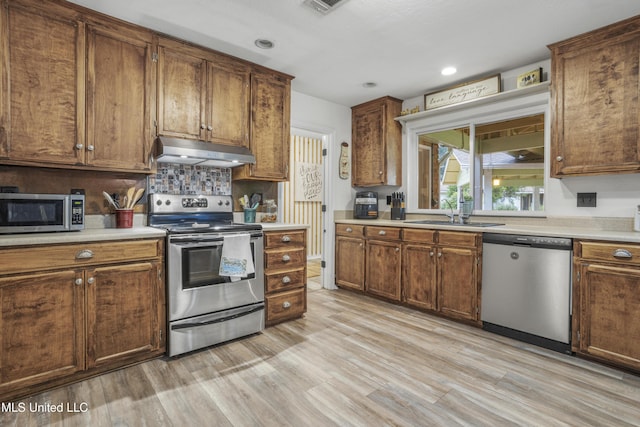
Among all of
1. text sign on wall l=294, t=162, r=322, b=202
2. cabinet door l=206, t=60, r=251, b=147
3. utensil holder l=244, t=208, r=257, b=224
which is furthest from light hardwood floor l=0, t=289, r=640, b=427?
text sign on wall l=294, t=162, r=322, b=202

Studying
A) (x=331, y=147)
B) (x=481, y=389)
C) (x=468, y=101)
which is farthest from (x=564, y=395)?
(x=331, y=147)

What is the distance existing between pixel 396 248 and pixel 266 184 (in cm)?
159

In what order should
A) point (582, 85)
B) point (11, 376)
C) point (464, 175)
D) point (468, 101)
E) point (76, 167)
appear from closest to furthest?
point (11, 376)
point (76, 167)
point (582, 85)
point (468, 101)
point (464, 175)

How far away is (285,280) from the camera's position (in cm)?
A: 302

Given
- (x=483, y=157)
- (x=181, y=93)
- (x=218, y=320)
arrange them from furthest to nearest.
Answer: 1. (x=483, y=157)
2. (x=181, y=93)
3. (x=218, y=320)

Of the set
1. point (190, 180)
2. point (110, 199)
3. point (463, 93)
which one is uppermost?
point (463, 93)

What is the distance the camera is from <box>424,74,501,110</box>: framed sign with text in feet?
10.7

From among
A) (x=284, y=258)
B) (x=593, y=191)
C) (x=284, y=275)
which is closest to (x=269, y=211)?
(x=284, y=258)

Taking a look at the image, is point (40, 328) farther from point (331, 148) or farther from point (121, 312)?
point (331, 148)

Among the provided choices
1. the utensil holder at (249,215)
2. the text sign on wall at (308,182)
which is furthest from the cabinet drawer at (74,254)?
the text sign on wall at (308,182)

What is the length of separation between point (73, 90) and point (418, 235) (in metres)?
3.12

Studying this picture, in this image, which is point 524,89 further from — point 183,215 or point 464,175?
point 183,215

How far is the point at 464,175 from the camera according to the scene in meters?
3.75

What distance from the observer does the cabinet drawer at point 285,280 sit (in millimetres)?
2920
